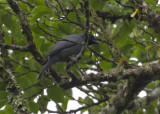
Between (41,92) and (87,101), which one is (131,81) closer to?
(87,101)

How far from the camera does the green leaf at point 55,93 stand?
447 centimetres

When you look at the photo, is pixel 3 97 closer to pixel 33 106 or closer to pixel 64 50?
pixel 33 106

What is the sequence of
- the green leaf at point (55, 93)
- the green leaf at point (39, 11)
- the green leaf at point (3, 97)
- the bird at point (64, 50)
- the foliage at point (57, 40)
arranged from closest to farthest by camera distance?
the green leaf at point (39, 11), the green leaf at point (3, 97), the foliage at point (57, 40), the green leaf at point (55, 93), the bird at point (64, 50)

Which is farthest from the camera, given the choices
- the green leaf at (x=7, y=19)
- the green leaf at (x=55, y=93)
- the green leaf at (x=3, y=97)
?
the green leaf at (x=55, y=93)

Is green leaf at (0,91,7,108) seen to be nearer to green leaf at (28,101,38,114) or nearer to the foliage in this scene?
the foliage

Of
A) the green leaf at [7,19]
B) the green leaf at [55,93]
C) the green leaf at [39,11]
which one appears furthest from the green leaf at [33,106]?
the green leaf at [39,11]

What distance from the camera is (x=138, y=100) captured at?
4.59 m

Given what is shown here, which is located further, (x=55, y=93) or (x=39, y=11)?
(x=55, y=93)

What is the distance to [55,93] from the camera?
177 inches

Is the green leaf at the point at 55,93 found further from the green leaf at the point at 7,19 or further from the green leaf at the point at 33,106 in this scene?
the green leaf at the point at 7,19

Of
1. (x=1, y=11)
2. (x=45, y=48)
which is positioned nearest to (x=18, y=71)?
(x=45, y=48)

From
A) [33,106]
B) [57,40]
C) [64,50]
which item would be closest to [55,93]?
[33,106]

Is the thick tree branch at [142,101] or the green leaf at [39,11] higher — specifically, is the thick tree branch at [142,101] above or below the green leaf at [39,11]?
below

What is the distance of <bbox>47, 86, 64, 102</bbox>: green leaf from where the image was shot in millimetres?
4473
